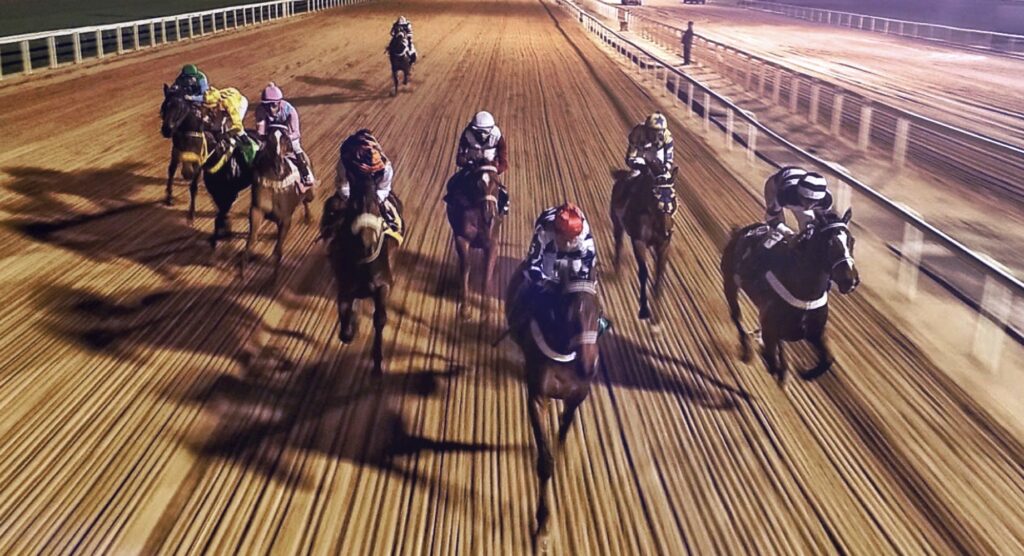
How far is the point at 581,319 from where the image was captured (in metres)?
4.81

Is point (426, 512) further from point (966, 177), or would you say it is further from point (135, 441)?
point (966, 177)

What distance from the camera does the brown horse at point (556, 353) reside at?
4.84 m

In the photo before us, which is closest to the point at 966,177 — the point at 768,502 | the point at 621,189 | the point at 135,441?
the point at 621,189

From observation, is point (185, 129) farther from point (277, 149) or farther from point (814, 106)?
point (814, 106)

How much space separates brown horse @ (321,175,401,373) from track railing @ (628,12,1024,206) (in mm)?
9521

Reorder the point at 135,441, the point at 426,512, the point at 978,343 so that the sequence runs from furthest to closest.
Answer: the point at 978,343, the point at 135,441, the point at 426,512

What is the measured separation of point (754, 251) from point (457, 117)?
1282 centimetres

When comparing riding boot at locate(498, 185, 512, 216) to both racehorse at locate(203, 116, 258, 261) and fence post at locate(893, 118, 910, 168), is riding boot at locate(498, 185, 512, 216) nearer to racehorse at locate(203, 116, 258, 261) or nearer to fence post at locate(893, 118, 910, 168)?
racehorse at locate(203, 116, 258, 261)

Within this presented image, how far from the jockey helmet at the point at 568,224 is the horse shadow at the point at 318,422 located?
1817 mm

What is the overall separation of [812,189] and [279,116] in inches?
218

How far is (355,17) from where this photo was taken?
47.1 m

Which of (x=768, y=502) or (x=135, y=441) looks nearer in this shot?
(x=768, y=502)

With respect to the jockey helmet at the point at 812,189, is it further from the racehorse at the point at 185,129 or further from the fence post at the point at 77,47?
the fence post at the point at 77,47

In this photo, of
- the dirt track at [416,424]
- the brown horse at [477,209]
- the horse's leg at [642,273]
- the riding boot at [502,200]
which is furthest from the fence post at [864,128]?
the brown horse at [477,209]
